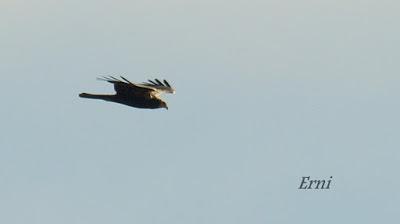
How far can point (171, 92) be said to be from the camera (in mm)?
74500

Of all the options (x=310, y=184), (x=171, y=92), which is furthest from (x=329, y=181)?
(x=171, y=92)

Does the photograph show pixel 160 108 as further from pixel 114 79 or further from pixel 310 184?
pixel 310 184

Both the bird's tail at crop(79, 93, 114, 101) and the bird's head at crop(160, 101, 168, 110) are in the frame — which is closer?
the bird's tail at crop(79, 93, 114, 101)

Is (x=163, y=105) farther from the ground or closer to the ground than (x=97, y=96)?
closer to the ground

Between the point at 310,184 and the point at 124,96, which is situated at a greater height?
the point at 124,96

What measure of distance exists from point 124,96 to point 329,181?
1976 centimetres

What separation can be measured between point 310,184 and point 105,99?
17.8m

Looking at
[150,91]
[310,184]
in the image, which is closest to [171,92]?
[150,91]

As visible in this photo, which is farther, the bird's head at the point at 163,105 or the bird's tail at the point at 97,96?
the bird's head at the point at 163,105

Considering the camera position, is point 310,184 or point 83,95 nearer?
point 83,95

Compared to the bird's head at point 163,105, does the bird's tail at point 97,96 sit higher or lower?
higher

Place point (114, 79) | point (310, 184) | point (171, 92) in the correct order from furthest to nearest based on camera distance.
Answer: point (310, 184) → point (171, 92) → point (114, 79)

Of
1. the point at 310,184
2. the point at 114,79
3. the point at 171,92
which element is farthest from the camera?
the point at 310,184

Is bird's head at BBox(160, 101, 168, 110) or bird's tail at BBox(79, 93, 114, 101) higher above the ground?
bird's tail at BBox(79, 93, 114, 101)
